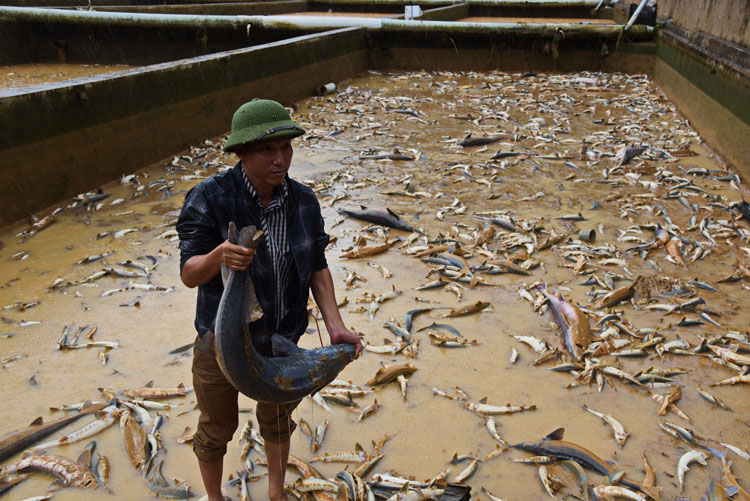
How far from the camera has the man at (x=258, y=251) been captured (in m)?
2.12

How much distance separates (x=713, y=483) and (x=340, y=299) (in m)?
2.83

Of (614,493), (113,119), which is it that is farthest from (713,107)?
(113,119)

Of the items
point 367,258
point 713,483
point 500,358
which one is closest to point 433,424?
point 500,358

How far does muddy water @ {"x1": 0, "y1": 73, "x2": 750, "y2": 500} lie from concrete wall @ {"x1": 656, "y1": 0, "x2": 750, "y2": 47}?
1.63 m

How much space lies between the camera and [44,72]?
13.4 meters

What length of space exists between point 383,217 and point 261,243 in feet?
12.7

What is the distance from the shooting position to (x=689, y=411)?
3.49 m

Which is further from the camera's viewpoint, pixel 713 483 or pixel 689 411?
pixel 689 411

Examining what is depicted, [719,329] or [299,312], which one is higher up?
[299,312]

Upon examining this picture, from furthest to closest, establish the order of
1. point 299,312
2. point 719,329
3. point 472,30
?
point 472,30
point 719,329
point 299,312

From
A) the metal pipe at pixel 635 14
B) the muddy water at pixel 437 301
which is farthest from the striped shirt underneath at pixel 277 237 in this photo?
the metal pipe at pixel 635 14

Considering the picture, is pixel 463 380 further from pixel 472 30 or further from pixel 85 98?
pixel 472 30

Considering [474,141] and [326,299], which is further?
[474,141]

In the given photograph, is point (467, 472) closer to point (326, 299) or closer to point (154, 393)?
point (326, 299)
